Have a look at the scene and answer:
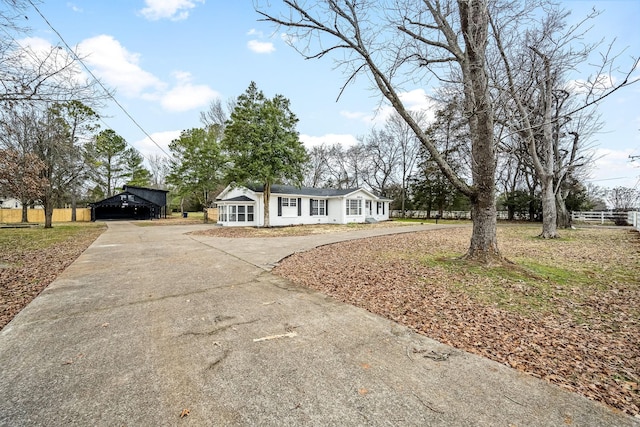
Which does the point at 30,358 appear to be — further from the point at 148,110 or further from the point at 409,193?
the point at 409,193

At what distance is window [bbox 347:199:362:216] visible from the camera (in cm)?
2445

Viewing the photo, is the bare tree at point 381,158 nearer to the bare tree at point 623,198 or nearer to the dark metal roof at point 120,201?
the bare tree at point 623,198

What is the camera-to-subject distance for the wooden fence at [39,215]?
29.2 meters

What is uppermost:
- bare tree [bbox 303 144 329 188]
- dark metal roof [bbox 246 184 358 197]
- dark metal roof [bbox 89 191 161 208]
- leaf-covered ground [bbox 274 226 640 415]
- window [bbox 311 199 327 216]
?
bare tree [bbox 303 144 329 188]

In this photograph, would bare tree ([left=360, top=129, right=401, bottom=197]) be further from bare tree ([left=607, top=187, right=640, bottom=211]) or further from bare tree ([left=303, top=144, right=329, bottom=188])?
bare tree ([left=607, top=187, right=640, bottom=211])

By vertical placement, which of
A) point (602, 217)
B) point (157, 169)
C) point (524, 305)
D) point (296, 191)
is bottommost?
point (524, 305)

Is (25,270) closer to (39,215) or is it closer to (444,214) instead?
(39,215)

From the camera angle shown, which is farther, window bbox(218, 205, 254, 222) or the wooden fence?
the wooden fence

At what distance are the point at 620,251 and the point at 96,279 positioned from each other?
1446cm

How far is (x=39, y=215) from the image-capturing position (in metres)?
30.9

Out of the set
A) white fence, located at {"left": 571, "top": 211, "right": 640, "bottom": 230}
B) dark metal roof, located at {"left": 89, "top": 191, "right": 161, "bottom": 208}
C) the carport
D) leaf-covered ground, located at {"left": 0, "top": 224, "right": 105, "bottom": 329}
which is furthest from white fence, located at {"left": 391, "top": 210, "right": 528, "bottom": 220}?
leaf-covered ground, located at {"left": 0, "top": 224, "right": 105, "bottom": 329}

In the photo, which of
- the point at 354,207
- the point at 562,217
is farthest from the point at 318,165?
the point at 562,217

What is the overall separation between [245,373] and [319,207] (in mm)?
21881

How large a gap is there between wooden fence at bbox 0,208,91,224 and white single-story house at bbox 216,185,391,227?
19.5 m
